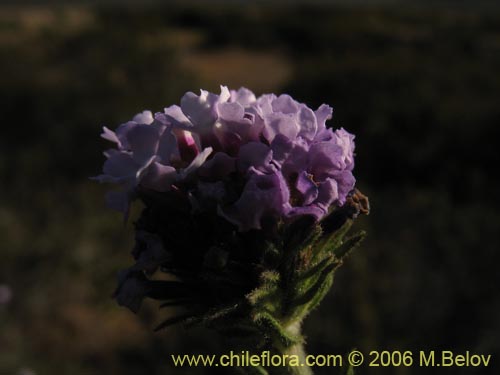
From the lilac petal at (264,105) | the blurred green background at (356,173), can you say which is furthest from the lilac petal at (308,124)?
the blurred green background at (356,173)

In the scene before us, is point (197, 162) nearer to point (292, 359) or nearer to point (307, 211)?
point (307, 211)

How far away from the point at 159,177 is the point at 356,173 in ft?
41.9

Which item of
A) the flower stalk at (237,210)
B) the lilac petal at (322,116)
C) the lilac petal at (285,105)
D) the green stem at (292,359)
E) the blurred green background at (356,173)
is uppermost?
the lilac petal at (285,105)

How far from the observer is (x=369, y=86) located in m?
19.5

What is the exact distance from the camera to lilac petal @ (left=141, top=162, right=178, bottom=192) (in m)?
1.90

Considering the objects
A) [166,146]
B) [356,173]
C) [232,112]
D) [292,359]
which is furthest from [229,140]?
[356,173]

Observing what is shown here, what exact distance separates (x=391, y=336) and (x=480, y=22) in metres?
26.9

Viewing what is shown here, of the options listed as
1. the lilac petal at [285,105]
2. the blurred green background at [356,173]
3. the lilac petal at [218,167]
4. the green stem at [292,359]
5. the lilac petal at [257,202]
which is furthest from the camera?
the blurred green background at [356,173]

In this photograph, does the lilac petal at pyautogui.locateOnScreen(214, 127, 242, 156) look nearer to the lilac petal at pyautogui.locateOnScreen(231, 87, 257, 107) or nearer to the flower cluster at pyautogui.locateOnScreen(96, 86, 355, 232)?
the flower cluster at pyautogui.locateOnScreen(96, 86, 355, 232)

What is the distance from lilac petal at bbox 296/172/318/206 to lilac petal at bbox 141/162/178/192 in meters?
0.37

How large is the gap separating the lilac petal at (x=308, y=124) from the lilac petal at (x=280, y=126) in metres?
0.05

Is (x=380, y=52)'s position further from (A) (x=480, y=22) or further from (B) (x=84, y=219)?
(B) (x=84, y=219)

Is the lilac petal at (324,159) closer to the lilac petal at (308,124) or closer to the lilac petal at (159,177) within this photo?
the lilac petal at (308,124)

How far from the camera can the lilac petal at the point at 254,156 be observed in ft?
6.07
